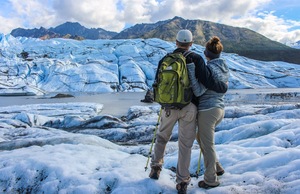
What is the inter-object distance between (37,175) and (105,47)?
9941cm

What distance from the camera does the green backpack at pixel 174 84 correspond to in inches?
179

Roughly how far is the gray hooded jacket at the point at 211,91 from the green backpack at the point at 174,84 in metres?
0.10

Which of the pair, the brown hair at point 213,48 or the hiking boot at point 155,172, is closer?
the brown hair at point 213,48

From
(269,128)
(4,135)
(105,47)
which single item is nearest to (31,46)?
(105,47)

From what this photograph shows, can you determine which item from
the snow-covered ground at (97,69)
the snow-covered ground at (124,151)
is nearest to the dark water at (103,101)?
the snow-covered ground at (124,151)

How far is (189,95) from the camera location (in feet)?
15.2

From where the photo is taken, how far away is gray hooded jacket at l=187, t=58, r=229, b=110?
4688 millimetres

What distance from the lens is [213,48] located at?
5.01m

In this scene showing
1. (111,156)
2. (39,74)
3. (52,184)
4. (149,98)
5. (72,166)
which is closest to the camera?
(52,184)

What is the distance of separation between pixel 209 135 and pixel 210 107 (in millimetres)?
475

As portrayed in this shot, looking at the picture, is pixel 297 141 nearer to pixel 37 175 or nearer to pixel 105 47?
pixel 37 175

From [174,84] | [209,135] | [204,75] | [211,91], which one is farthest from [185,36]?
[209,135]

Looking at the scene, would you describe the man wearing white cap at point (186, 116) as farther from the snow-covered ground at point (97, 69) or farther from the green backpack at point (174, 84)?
the snow-covered ground at point (97, 69)

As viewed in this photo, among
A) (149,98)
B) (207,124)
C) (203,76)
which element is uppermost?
(203,76)
